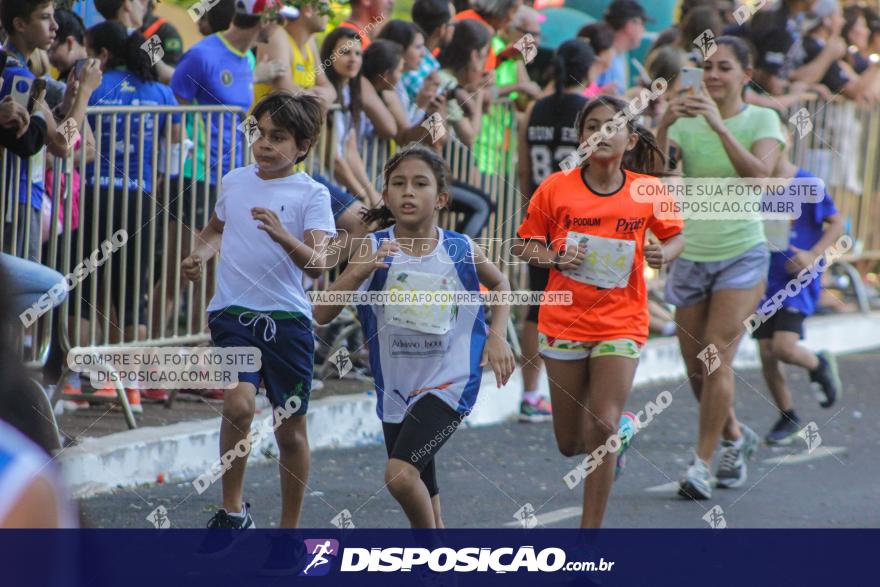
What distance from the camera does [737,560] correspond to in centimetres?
628

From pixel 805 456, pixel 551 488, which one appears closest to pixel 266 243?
pixel 551 488

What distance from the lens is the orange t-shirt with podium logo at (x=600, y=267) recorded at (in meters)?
6.32

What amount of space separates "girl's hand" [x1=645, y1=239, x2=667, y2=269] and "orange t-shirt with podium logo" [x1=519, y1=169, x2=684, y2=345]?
0.17ft

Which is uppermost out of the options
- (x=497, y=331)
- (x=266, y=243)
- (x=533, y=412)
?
(x=266, y=243)

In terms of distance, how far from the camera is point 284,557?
5.86 meters

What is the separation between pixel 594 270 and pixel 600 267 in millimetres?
28

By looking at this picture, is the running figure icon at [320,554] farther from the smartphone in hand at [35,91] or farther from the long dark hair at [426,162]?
the smartphone in hand at [35,91]

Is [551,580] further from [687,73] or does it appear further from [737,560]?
[687,73]

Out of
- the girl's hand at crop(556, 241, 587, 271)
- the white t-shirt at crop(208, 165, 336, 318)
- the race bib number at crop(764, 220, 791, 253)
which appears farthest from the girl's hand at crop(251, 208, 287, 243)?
the race bib number at crop(764, 220, 791, 253)

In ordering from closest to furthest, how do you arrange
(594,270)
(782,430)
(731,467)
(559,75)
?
(594,270)
(731,467)
(782,430)
(559,75)

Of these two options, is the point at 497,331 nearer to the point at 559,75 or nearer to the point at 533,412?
the point at 533,412

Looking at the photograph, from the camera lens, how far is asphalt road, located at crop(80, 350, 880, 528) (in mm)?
6930

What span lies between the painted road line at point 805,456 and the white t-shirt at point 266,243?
362 centimetres

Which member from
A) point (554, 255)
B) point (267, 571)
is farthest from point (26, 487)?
point (554, 255)
